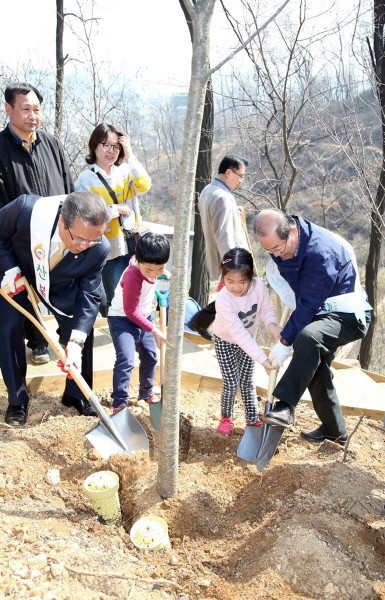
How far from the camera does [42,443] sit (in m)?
3.38

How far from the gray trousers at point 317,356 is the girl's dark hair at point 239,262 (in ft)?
1.65

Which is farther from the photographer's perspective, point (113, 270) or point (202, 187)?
point (202, 187)

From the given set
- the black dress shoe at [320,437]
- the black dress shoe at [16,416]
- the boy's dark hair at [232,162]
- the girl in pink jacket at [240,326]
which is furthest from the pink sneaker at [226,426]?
the boy's dark hair at [232,162]

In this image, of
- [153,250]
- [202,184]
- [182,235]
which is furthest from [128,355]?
[202,184]

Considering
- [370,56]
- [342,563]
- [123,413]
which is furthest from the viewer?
[370,56]

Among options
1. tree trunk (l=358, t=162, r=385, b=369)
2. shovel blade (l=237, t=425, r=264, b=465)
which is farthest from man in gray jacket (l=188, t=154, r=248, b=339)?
tree trunk (l=358, t=162, r=385, b=369)

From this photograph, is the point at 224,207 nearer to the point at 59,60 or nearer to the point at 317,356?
the point at 317,356

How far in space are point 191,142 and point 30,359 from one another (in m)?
2.80

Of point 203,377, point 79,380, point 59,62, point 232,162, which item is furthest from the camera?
point 59,62

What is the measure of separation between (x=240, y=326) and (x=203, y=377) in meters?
1.30

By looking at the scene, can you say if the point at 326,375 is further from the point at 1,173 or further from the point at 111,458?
the point at 1,173

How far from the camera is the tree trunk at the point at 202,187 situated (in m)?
7.30

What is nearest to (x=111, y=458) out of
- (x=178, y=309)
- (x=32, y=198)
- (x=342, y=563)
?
(x=178, y=309)

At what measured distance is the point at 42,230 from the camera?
3.23m
